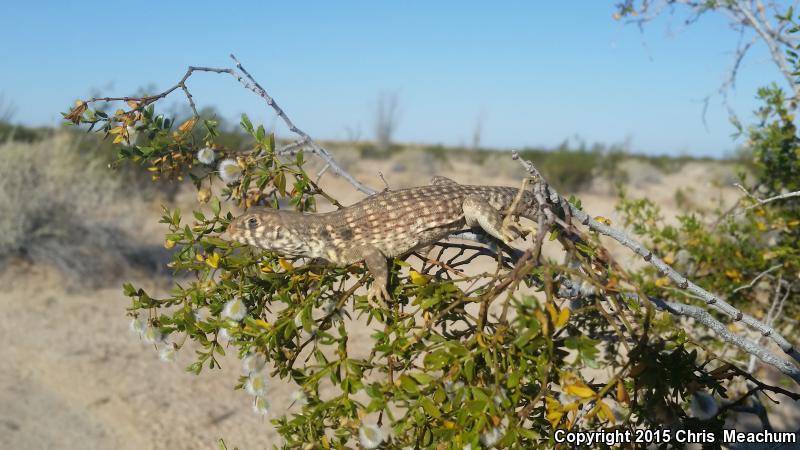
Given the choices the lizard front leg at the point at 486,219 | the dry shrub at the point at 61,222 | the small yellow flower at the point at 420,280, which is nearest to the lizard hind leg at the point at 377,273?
the small yellow flower at the point at 420,280

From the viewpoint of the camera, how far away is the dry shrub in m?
9.70

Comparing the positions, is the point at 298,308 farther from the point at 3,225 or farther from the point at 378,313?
the point at 3,225

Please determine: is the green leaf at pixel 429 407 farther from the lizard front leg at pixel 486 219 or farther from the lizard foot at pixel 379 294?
the lizard front leg at pixel 486 219

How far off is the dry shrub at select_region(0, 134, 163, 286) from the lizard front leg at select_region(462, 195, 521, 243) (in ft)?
29.7

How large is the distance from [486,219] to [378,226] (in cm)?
54

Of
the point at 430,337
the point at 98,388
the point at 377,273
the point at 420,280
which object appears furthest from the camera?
the point at 98,388

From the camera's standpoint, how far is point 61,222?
10406 mm

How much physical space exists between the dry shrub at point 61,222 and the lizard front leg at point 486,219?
9.05 metres

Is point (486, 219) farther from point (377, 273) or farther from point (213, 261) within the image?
point (213, 261)

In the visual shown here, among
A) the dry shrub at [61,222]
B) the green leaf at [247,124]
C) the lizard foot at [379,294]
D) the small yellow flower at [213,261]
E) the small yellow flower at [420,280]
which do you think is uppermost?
the green leaf at [247,124]

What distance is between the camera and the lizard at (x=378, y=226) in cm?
242

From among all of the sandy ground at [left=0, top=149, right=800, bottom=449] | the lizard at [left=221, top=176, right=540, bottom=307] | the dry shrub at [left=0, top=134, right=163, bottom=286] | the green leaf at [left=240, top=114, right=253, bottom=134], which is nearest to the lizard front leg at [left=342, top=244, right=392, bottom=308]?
the lizard at [left=221, top=176, right=540, bottom=307]

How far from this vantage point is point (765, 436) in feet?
7.68

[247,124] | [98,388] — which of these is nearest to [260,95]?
[247,124]
